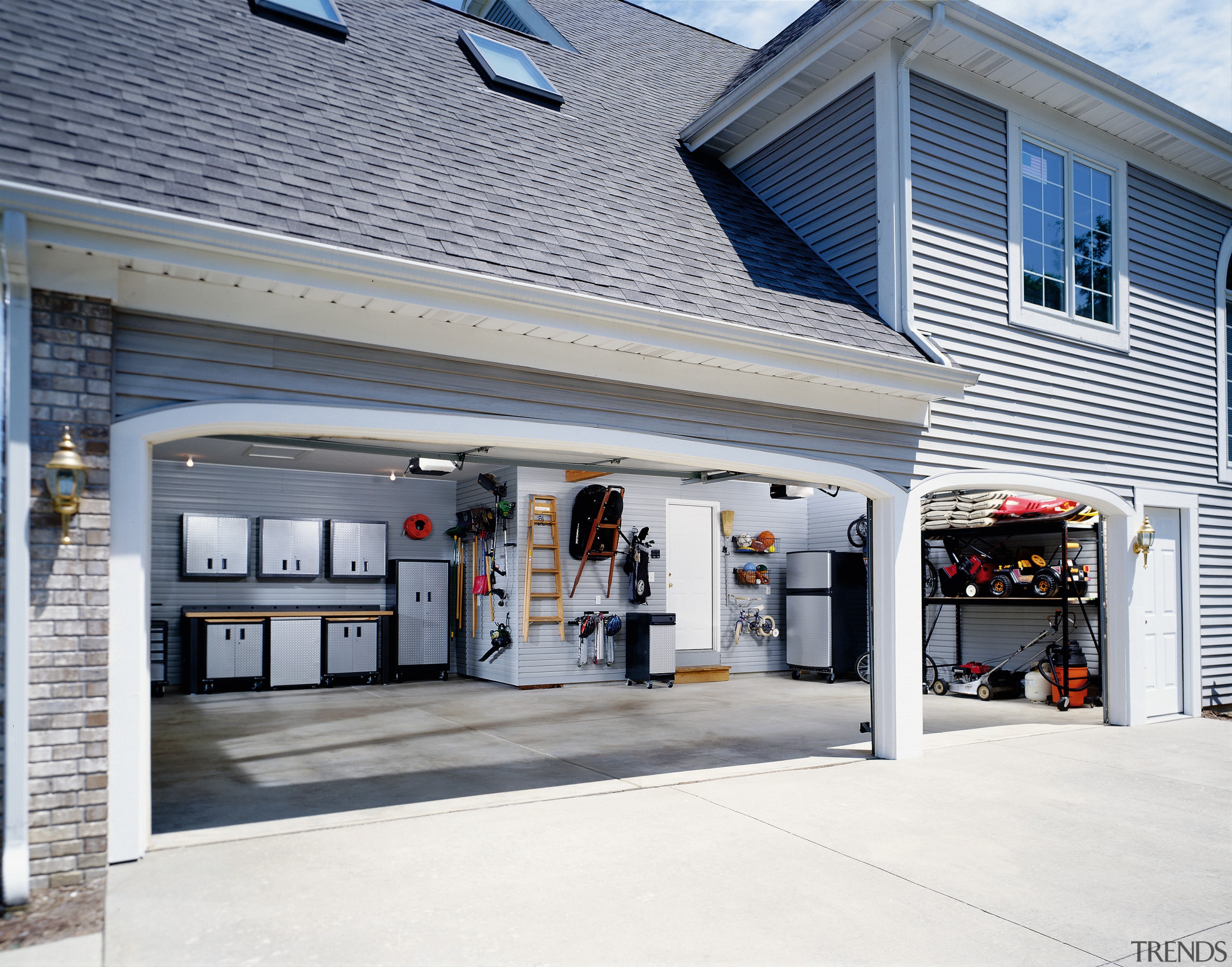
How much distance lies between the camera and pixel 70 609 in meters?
3.78

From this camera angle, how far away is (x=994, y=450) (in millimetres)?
7328

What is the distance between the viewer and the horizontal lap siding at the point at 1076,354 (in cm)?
702

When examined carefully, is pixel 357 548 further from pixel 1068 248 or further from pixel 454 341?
pixel 1068 248

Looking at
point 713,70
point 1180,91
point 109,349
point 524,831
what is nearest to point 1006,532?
point 1180,91

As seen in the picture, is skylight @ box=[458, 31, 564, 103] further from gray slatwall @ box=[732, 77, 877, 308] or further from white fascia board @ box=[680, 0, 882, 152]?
gray slatwall @ box=[732, 77, 877, 308]

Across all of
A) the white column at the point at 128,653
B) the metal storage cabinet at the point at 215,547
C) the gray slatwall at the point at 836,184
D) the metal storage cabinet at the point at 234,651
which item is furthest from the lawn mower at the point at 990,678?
the white column at the point at 128,653

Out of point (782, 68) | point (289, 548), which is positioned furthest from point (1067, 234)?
point (289, 548)

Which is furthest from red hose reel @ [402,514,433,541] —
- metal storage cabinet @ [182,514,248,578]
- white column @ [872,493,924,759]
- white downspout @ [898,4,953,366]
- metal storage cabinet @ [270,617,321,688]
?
white downspout @ [898,4,953,366]

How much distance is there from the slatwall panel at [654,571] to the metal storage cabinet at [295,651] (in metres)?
2.57

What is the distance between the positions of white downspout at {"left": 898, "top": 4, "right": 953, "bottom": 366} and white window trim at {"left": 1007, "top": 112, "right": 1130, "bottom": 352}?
124 cm

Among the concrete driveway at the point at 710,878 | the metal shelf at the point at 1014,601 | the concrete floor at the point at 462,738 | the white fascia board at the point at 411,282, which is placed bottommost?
the concrete floor at the point at 462,738

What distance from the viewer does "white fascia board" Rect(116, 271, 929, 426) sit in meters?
4.12

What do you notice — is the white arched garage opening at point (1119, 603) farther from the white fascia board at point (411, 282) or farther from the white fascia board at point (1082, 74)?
the white fascia board at point (1082, 74)

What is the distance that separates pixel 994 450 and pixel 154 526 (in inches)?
362
